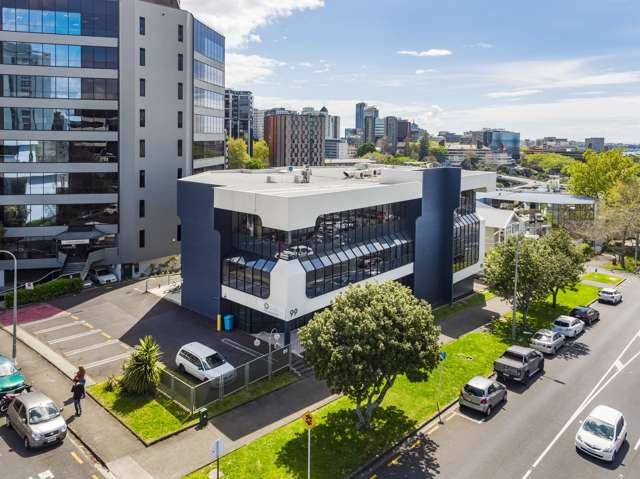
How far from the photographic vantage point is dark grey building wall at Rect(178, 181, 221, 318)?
3619 centimetres

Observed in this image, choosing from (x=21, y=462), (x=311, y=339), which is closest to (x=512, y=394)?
(x=311, y=339)

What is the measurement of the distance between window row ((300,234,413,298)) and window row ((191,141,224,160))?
29.0 m

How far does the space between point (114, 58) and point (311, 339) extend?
135 ft

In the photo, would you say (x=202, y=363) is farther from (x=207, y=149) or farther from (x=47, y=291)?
(x=207, y=149)

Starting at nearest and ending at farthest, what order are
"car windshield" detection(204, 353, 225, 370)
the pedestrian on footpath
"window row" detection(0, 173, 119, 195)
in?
the pedestrian on footpath < "car windshield" detection(204, 353, 225, 370) < "window row" detection(0, 173, 119, 195)

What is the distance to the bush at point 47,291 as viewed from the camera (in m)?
40.9

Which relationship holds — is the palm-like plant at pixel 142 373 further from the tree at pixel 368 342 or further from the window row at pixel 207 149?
the window row at pixel 207 149

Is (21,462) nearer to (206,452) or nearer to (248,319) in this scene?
(206,452)

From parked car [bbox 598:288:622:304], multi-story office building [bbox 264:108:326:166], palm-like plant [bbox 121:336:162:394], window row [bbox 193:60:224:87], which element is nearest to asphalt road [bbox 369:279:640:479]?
palm-like plant [bbox 121:336:162:394]

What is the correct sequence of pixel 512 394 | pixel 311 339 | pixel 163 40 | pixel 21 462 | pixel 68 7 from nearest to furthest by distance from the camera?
1. pixel 21 462
2. pixel 311 339
3. pixel 512 394
4. pixel 68 7
5. pixel 163 40

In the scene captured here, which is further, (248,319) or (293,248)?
(248,319)

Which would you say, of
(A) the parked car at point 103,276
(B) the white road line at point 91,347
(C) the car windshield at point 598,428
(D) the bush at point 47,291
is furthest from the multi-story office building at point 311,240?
(C) the car windshield at point 598,428

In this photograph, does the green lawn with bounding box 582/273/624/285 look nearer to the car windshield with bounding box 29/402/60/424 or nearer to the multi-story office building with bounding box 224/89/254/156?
the car windshield with bounding box 29/402/60/424

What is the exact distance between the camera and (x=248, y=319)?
35.5 m
